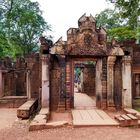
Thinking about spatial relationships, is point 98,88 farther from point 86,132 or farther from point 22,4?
point 22,4

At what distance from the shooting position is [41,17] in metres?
32.6

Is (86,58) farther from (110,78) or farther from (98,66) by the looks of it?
(110,78)

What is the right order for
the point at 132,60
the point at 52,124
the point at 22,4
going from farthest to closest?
the point at 22,4, the point at 132,60, the point at 52,124

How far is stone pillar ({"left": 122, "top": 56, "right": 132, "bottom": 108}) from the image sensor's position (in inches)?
508

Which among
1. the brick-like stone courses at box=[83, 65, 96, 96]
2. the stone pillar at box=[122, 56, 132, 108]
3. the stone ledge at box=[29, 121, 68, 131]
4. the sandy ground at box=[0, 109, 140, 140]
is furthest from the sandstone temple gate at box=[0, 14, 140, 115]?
the brick-like stone courses at box=[83, 65, 96, 96]

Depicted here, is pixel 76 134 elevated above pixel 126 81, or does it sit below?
below

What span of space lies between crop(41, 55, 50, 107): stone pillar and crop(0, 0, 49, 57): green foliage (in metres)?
16.9

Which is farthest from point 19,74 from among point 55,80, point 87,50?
point 87,50

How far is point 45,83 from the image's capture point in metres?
12.8

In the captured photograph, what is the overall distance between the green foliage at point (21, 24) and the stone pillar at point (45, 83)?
666 inches

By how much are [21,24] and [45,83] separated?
61.8 feet

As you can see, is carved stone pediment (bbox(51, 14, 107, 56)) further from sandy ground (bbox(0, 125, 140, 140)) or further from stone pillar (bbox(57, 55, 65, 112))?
sandy ground (bbox(0, 125, 140, 140))

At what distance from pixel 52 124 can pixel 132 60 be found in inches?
266

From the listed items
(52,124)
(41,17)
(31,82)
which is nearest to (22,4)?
(41,17)
